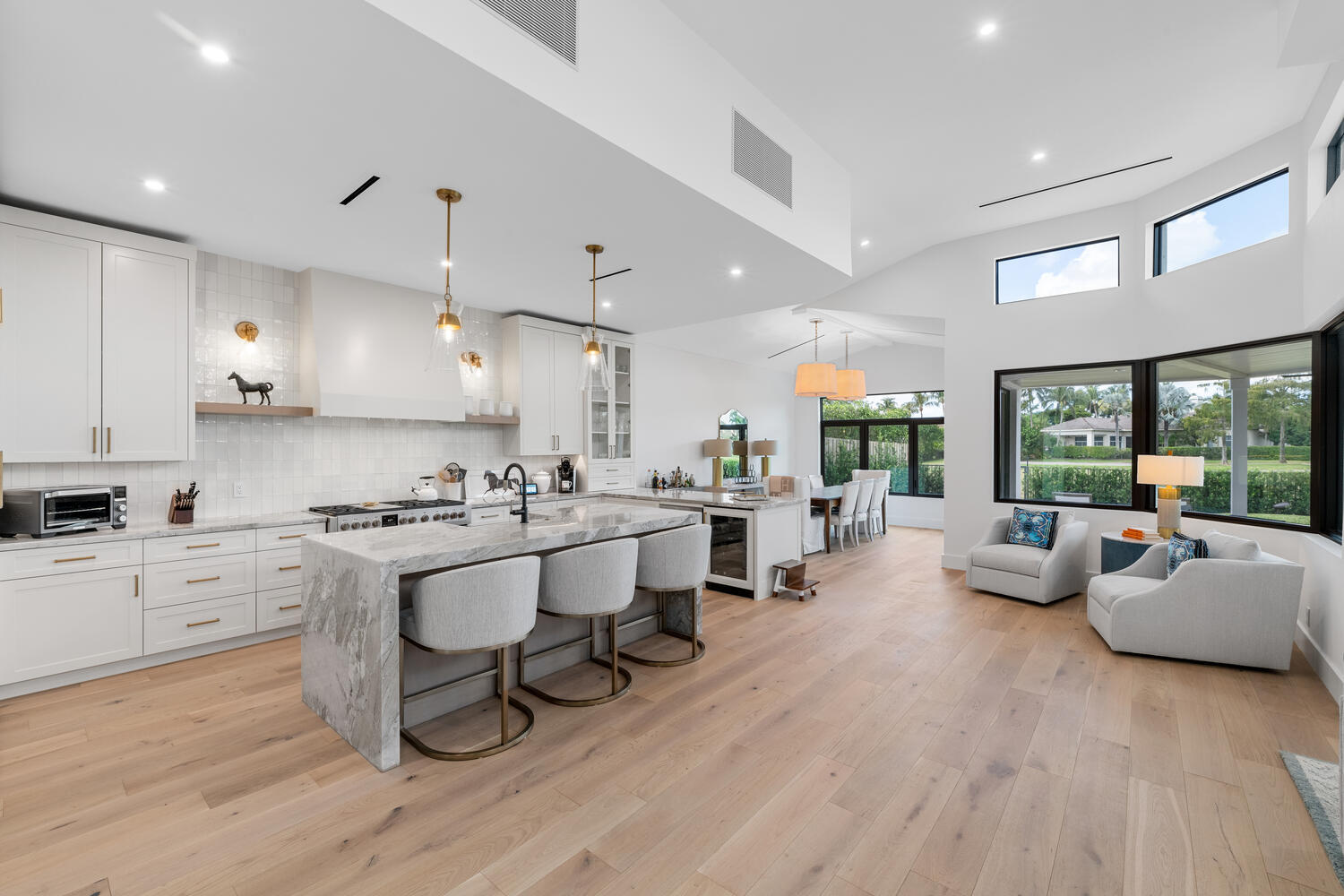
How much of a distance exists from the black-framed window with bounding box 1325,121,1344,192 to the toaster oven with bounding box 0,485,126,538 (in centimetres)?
750

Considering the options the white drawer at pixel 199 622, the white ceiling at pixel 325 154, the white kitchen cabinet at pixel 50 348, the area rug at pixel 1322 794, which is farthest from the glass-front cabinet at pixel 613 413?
the area rug at pixel 1322 794

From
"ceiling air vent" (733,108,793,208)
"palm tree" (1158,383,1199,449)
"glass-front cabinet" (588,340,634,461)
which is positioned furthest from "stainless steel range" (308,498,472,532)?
"palm tree" (1158,383,1199,449)

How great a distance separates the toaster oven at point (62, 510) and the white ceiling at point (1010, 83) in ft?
13.5

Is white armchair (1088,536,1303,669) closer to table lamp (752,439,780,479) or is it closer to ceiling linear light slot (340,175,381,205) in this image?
ceiling linear light slot (340,175,381,205)

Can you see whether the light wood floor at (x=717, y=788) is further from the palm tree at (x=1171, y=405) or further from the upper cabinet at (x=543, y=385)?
the upper cabinet at (x=543, y=385)

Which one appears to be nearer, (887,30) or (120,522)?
→ (887,30)

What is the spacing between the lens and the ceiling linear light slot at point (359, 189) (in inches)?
115

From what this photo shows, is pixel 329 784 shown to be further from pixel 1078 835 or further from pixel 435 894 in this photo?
pixel 1078 835

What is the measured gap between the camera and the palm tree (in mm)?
5082

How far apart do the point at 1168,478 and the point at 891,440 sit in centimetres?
544

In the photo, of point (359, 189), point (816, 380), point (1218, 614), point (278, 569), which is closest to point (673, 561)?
point (359, 189)

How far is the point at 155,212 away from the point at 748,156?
11.1 ft

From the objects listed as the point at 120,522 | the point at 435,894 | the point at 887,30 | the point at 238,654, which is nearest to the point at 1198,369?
the point at 887,30

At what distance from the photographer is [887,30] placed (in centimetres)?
283
